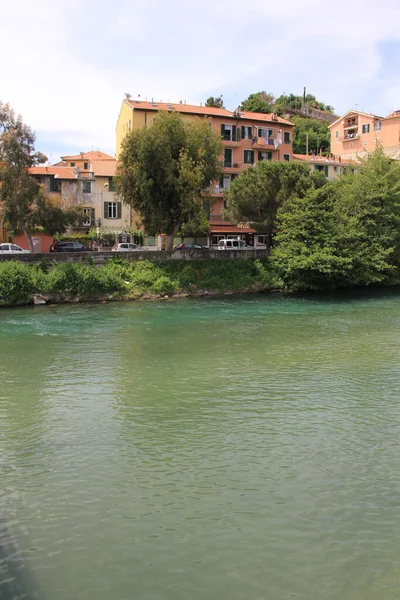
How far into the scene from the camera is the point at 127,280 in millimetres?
38812

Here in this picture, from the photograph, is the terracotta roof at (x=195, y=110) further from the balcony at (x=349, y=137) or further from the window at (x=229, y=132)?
the balcony at (x=349, y=137)

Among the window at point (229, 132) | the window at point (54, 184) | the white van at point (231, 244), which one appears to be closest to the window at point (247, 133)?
the window at point (229, 132)

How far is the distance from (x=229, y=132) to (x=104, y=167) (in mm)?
13232

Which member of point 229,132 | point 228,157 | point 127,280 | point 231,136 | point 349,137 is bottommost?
point 127,280

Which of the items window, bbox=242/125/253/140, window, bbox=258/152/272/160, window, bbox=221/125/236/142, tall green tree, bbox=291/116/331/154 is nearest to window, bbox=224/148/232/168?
window, bbox=221/125/236/142

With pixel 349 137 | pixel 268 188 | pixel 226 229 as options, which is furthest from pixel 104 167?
pixel 349 137

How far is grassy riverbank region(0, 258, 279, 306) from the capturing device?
34969 mm

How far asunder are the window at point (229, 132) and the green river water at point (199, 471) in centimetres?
3829

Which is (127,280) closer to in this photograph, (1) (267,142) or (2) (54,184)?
(2) (54,184)

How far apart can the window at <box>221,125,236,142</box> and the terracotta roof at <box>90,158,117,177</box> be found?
→ 11569 millimetres

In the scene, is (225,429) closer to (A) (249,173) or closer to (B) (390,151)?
(A) (249,173)

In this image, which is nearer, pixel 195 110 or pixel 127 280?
pixel 127 280

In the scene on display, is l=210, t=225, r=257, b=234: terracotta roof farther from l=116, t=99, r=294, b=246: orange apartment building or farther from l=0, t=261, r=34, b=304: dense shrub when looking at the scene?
l=0, t=261, r=34, b=304: dense shrub

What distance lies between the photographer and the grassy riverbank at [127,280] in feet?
115
